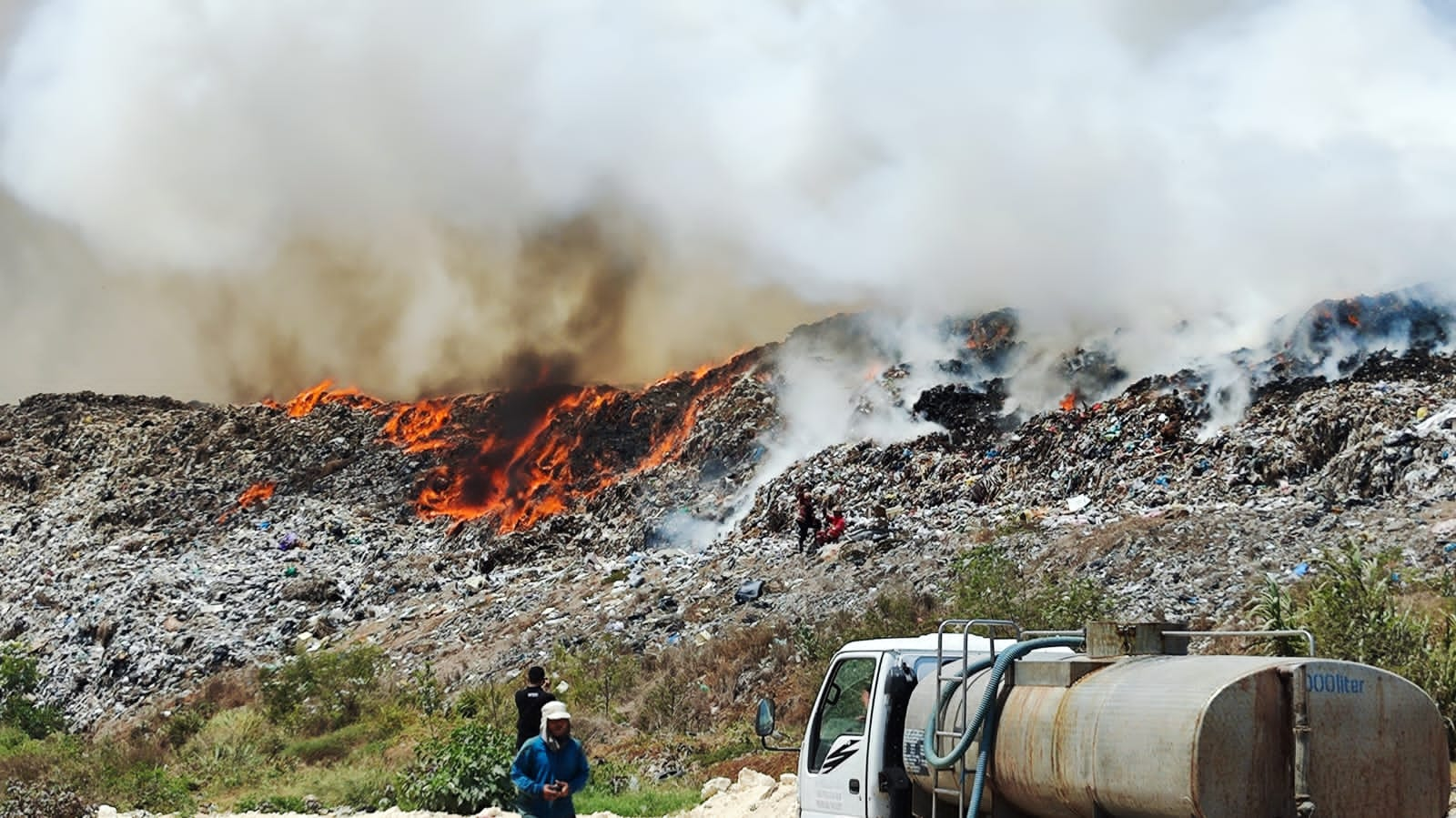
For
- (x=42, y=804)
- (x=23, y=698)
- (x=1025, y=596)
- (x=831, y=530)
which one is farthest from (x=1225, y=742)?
(x=23, y=698)

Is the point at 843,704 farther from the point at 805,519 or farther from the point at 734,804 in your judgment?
the point at 805,519

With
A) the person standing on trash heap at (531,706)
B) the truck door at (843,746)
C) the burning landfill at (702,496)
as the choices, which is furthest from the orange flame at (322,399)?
the truck door at (843,746)

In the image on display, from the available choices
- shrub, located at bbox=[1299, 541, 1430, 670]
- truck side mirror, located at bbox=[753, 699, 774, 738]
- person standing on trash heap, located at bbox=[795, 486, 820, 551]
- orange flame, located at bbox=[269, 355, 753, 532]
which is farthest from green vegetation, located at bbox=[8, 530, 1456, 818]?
orange flame, located at bbox=[269, 355, 753, 532]

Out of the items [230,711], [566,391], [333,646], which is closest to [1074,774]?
[230,711]

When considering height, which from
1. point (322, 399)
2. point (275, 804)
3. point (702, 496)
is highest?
point (322, 399)

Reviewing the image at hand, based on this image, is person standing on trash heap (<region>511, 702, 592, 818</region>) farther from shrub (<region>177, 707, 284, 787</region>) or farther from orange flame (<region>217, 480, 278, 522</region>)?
orange flame (<region>217, 480, 278, 522</region>)

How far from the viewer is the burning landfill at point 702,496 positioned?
22.8m

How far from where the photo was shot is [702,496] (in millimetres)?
34688

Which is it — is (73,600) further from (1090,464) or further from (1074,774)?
(1074,774)

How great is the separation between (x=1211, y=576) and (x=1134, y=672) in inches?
566

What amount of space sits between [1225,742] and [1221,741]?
0.02m

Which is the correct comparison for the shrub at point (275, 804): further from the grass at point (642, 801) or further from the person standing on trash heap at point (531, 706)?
the person standing on trash heap at point (531, 706)

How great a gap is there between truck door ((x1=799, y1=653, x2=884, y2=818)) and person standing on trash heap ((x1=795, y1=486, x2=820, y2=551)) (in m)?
18.6

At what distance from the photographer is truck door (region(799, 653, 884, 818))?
793 centimetres
